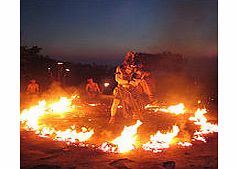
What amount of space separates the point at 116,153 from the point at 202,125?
2175mm

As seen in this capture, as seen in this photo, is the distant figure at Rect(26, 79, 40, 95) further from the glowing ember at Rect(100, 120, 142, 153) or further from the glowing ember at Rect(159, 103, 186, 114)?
the glowing ember at Rect(159, 103, 186, 114)

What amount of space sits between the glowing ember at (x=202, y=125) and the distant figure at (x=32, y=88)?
3414 millimetres

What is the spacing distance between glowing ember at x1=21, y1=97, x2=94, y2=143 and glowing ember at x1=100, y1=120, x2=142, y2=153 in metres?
0.57

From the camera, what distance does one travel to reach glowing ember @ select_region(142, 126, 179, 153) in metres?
4.92

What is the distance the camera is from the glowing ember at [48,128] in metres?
5.40

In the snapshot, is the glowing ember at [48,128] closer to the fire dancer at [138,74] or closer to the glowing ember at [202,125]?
the fire dancer at [138,74]

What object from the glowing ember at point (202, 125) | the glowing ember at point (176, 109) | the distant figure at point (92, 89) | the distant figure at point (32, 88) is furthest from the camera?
the distant figure at point (92, 89)

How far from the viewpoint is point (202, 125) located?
6086 mm

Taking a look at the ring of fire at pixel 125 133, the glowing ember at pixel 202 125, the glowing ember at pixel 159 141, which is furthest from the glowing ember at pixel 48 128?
the glowing ember at pixel 202 125

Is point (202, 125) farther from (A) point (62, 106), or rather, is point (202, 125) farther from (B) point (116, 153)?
(A) point (62, 106)

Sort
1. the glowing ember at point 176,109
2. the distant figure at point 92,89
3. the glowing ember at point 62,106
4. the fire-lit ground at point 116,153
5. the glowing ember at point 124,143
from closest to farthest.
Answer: the fire-lit ground at point 116,153, the glowing ember at point 124,143, the glowing ember at point 176,109, the glowing ember at point 62,106, the distant figure at point 92,89

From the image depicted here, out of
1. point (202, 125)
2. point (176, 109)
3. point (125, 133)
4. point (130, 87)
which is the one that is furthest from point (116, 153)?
point (176, 109)
